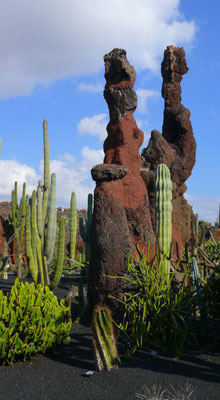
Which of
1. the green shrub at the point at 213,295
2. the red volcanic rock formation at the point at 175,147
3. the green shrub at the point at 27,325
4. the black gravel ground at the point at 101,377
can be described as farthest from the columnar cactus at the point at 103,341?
the red volcanic rock formation at the point at 175,147

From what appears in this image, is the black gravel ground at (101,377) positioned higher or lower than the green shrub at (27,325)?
lower

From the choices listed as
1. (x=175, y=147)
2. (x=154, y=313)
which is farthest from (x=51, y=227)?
(x=175, y=147)

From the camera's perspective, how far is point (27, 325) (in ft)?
15.9

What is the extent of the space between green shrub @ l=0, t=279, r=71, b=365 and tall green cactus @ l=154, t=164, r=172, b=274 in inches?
76.6

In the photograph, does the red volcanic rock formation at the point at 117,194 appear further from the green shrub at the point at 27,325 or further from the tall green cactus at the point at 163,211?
the green shrub at the point at 27,325

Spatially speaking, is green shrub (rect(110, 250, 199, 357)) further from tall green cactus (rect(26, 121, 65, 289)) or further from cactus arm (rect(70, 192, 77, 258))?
cactus arm (rect(70, 192, 77, 258))

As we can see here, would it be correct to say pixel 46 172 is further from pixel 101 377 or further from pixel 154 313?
pixel 101 377

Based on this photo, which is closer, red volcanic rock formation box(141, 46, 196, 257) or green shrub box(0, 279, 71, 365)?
green shrub box(0, 279, 71, 365)

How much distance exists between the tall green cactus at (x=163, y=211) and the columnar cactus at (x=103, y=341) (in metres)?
1.89

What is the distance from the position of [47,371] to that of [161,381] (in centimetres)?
126

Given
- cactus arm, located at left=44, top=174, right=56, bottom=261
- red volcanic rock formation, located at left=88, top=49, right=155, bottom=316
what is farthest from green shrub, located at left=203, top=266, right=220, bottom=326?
cactus arm, located at left=44, top=174, right=56, bottom=261

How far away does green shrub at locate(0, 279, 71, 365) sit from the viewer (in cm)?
477

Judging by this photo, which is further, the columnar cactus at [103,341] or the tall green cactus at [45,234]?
the tall green cactus at [45,234]

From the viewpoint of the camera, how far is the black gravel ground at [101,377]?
13.4 feet
